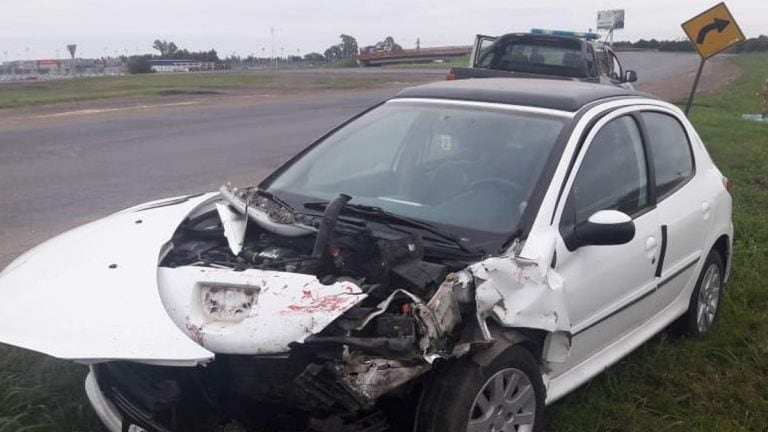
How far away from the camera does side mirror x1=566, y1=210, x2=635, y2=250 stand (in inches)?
143

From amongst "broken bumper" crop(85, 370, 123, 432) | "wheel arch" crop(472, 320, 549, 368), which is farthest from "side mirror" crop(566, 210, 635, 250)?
"broken bumper" crop(85, 370, 123, 432)

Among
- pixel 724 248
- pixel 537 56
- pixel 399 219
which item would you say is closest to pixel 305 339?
pixel 399 219

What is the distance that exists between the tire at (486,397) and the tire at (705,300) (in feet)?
6.27

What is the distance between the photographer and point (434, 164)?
14.3 ft

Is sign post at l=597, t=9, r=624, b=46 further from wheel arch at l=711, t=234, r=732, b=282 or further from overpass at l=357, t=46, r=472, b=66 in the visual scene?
wheel arch at l=711, t=234, r=732, b=282

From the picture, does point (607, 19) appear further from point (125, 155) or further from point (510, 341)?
point (510, 341)

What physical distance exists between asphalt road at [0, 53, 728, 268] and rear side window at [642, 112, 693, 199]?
2988mm

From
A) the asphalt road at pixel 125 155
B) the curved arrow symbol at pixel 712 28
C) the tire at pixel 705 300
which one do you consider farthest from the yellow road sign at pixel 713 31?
the tire at pixel 705 300

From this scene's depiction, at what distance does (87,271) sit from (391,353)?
1.30m

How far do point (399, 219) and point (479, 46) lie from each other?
496 inches

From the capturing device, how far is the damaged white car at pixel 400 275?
2.96 metres

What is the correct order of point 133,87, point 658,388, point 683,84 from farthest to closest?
1. point 683,84
2. point 133,87
3. point 658,388

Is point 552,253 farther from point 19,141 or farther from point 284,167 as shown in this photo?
point 19,141

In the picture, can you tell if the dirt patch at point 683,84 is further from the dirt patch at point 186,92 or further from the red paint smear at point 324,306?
the red paint smear at point 324,306
